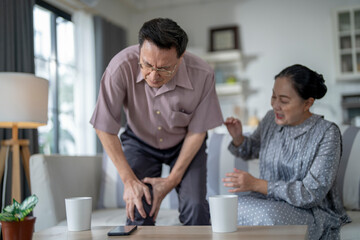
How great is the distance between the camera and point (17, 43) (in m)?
3.29

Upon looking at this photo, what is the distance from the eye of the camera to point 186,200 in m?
1.66

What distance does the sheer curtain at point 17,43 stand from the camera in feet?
10.2

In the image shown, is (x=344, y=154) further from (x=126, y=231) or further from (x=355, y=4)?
(x=355, y=4)

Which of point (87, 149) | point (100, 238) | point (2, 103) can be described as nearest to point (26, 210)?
point (100, 238)

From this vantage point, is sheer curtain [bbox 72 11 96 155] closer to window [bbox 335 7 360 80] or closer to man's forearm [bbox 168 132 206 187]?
window [bbox 335 7 360 80]

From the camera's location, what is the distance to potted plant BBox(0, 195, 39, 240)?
0.98 meters

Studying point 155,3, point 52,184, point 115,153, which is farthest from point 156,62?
point 155,3

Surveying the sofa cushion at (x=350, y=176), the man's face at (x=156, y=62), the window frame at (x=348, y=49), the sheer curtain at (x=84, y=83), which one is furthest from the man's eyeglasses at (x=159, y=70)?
the window frame at (x=348, y=49)

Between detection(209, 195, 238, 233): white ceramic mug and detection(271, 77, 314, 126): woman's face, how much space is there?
0.71 m

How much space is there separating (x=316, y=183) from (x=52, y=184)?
122cm

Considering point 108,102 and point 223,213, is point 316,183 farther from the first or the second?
point 108,102

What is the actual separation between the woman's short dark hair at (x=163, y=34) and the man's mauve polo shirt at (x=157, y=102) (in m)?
0.21

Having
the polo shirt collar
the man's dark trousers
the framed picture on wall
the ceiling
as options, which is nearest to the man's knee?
the man's dark trousers

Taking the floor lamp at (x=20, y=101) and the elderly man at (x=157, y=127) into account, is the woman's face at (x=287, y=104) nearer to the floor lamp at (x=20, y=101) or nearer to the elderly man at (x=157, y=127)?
the elderly man at (x=157, y=127)
